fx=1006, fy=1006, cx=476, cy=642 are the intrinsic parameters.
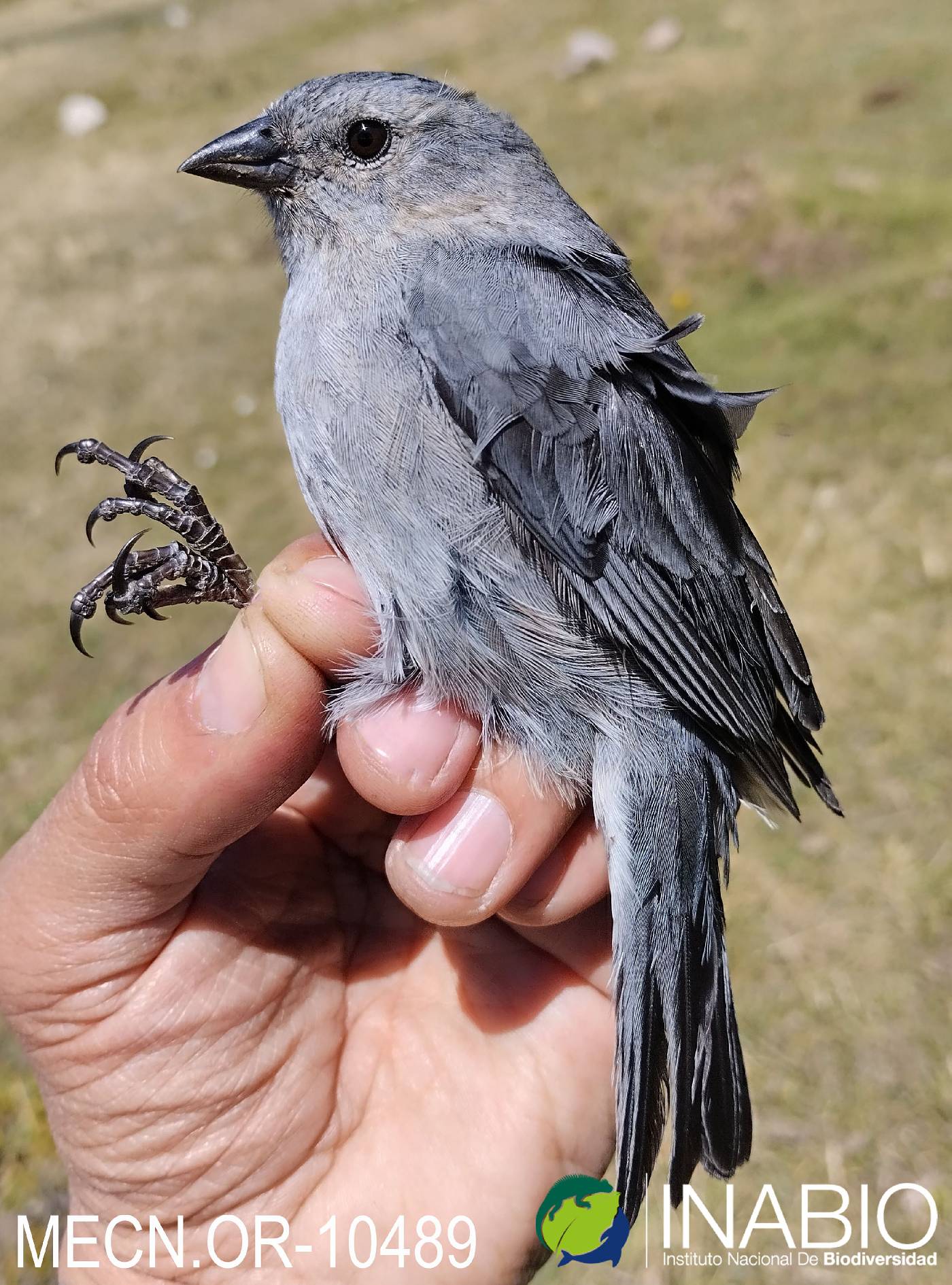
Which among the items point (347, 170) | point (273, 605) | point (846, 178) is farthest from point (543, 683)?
point (846, 178)

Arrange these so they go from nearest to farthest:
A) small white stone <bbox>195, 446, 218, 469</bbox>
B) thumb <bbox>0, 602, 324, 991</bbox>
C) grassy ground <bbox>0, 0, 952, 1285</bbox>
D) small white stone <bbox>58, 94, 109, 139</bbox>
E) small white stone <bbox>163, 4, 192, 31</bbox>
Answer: thumb <bbox>0, 602, 324, 991</bbox>
grassy ground <bbox>0, 0, 952, 1285</bbox>
small white stone <bbox>195, 446, 218, 469</bbox>
small white stone <bbox>58, 94, 109, 139</bbox>
small white stone <bbox>163, 4, 192, 31</bbox>

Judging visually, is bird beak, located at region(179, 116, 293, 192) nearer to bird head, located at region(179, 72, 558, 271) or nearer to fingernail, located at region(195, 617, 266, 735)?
bird head, located at region(179, 72, 558, 271)

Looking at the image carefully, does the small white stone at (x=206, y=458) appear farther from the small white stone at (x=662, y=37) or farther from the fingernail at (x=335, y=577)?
the small white stone at (x=662, y=37)

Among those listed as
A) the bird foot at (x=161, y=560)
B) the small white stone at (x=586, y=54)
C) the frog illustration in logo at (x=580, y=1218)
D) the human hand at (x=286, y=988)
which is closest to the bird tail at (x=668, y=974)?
the human hand at (x=286, y=988)

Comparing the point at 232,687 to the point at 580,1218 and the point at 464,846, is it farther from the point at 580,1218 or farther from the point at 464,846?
the point at 580,1218

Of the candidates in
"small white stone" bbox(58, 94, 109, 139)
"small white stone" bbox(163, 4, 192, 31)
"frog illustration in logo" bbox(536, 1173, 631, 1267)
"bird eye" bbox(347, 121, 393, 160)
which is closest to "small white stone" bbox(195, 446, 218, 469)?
"bird eye" bbox(347, 121, 393, 160)
